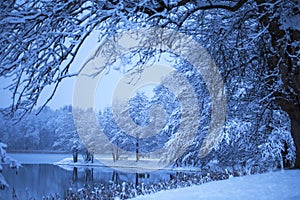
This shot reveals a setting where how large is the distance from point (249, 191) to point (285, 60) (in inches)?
90.1

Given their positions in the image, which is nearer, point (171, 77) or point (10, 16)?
point (10, 16)

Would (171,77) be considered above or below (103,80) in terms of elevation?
above

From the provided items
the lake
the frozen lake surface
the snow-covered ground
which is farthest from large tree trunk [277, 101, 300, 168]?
the frozen lake surface

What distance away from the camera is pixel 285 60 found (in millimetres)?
6070

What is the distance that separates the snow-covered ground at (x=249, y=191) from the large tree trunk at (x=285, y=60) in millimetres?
1297

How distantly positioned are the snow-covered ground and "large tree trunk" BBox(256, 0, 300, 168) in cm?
130

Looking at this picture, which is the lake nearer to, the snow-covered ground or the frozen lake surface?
the snow-covered ground

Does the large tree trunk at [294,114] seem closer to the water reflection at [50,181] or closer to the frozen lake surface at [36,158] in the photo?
the water reflection at [50,181]

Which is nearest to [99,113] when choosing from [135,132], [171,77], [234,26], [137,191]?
[135,132]

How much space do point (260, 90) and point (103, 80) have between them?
14.6ft

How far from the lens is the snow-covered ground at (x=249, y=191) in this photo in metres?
5.17

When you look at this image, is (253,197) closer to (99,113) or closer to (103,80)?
(103,80)

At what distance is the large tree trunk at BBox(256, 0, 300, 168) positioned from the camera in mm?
5578

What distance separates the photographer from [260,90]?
816cm
